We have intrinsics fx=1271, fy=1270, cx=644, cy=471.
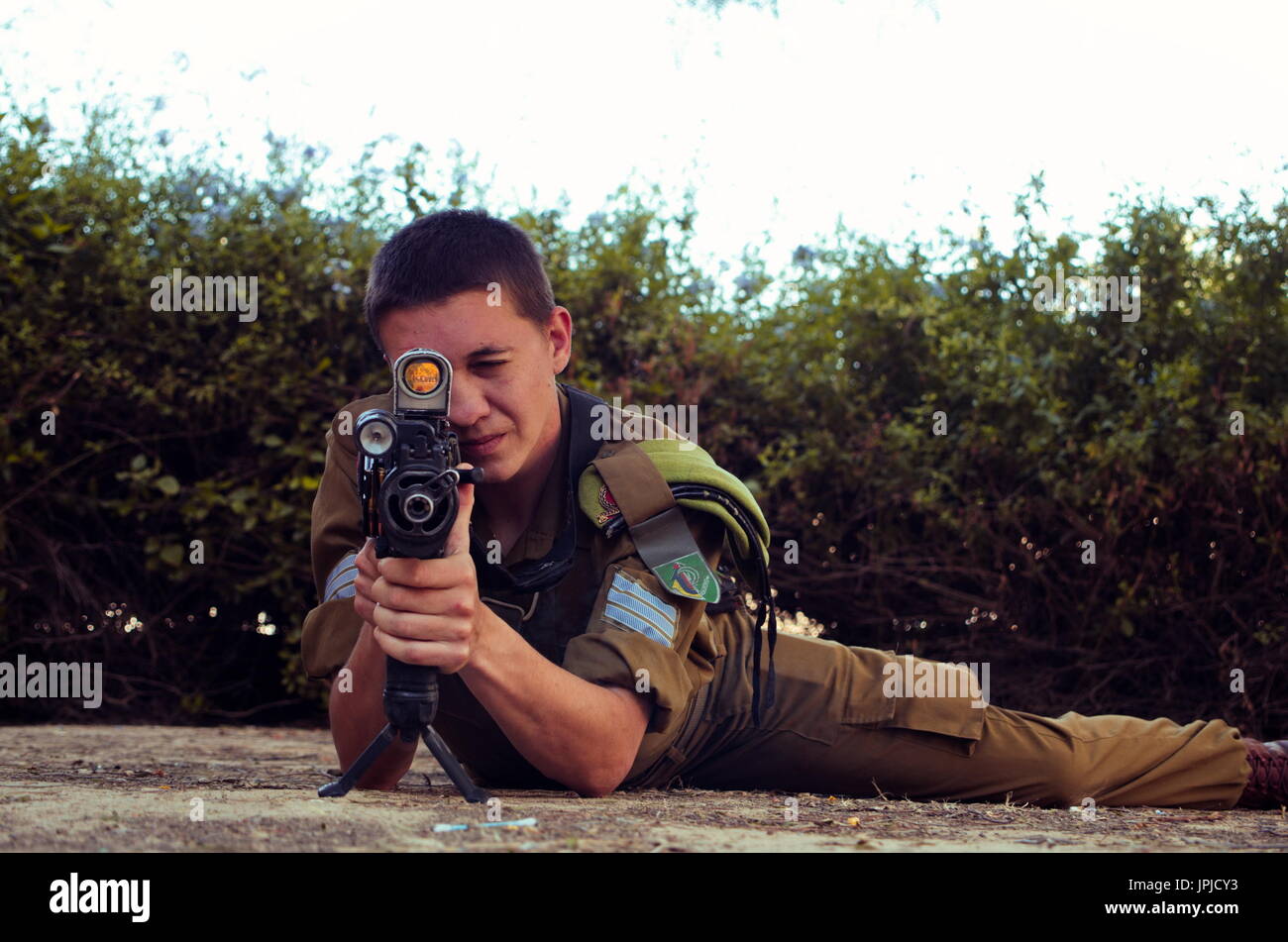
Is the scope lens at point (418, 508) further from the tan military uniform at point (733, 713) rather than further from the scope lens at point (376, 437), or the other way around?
the tan military uniform at point (733, 713)

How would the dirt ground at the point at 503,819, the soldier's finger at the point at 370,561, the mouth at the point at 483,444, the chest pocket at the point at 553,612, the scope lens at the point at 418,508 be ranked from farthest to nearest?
the chest pocket at the point at 553,612 → the mouth at the point at 483,444 → the soldier's finger at the point at 370,561 → the scope lens at the point at 418,508 → the dirt ground at the point at 503,819

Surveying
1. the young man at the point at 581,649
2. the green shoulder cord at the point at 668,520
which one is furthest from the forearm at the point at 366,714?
the green shoulder cord at the point at 668,520

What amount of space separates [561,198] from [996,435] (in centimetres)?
209

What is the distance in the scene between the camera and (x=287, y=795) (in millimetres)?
2541

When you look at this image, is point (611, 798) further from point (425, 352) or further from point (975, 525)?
point (975, 525)

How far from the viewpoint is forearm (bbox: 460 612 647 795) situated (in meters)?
2.29

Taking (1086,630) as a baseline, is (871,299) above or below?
above

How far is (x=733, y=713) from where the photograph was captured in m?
3.12

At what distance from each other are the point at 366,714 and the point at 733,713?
37.2 inches

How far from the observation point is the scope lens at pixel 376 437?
2.11 meters

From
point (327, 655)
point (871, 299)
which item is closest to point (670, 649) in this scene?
point (327, 655)

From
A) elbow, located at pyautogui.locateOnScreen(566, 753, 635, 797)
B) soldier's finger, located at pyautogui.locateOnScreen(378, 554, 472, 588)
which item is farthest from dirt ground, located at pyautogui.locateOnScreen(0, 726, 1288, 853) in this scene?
soldier's finger, located at pyautogui.locateOnScreen(378, 554, 472, 588)

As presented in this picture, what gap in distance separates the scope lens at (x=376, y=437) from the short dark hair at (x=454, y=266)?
0.58 meters
